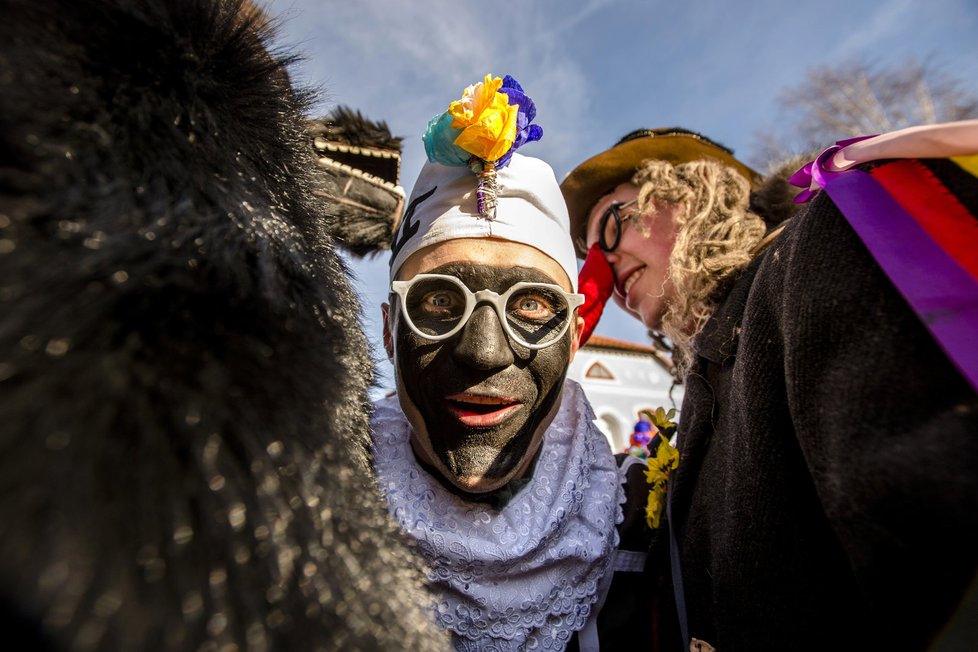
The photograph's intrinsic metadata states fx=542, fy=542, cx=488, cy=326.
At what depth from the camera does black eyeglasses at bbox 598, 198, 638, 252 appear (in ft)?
6.91

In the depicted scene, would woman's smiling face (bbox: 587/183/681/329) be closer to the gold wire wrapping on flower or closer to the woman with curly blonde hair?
the woman with curly blonde hair

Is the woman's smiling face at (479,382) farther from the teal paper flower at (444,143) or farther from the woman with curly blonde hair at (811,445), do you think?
the woman with curly blonde hair at (811,445)

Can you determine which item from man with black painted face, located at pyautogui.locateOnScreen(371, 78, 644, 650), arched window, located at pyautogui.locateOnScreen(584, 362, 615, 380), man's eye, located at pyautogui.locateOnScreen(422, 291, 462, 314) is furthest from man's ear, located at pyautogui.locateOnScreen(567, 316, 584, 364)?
arched window, located at pyautogui.locateOnScreen(584, 362, 615, 380)

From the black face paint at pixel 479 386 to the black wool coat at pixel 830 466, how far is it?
465 millimetres

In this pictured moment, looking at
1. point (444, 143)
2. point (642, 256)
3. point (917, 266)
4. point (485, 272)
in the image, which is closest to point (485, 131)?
point (444, 143)

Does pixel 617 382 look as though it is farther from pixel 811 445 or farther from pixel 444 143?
pixel 811 445

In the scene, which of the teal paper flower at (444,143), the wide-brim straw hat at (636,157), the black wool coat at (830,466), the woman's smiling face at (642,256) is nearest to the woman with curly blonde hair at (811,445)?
the black wool coat at (830,466)

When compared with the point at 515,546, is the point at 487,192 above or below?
above

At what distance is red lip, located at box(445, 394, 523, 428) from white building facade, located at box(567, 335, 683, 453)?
41.6ft

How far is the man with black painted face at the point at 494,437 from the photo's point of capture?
4.65 feet

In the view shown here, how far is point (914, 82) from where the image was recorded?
9383 millimetres

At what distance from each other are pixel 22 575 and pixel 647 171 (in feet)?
6.68

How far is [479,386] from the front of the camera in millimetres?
1419

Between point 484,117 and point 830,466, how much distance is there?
1.16m
